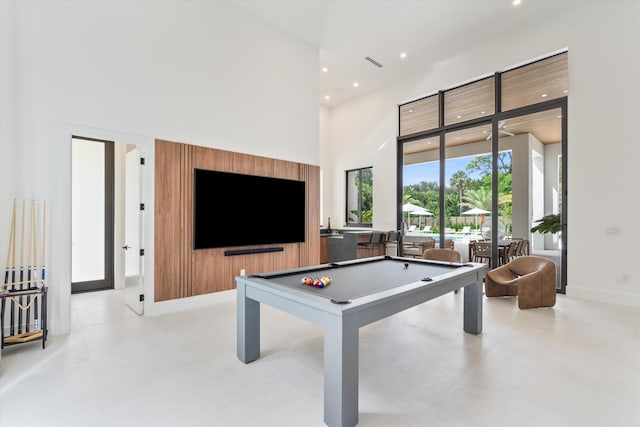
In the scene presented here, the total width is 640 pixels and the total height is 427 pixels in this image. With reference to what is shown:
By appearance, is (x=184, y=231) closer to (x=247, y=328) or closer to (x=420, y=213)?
(x=247, y=328)

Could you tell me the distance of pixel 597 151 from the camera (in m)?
4.88

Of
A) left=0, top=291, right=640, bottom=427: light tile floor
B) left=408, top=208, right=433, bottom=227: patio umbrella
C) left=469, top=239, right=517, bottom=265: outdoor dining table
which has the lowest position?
left=0, top=291, right=640, bottom=427: light tile floor

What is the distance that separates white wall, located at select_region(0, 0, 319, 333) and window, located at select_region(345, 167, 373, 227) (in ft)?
11.9

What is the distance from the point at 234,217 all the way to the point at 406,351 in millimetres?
3237

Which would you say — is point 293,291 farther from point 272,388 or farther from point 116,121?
point 116,121

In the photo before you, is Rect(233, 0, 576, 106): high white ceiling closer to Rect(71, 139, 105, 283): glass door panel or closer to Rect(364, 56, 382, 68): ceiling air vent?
Rect(364, 56, 382, 68): ceiling air vent

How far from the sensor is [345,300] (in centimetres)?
216

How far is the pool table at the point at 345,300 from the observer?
1.93 m

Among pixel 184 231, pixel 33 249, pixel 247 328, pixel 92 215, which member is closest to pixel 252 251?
pixel 184 231

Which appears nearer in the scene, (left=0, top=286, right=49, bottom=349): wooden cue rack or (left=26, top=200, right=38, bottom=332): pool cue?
(left=0, top=286, right=49, bottom=349): wooden cue rack

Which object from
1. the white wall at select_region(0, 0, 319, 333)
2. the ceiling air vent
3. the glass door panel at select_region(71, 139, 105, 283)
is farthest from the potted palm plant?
the glass door panel at select_region(71, 139, 105, 283)

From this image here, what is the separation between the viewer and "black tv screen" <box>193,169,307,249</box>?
183 inches

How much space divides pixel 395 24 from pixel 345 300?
17.8 feet

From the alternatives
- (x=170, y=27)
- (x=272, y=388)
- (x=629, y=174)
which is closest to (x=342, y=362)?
(x=272, y=388)
